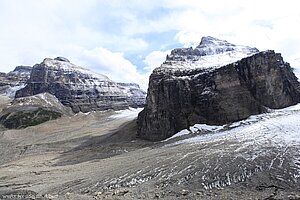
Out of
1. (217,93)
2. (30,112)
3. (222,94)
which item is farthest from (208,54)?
(30,112)

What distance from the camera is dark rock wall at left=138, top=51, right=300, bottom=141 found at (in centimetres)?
8706

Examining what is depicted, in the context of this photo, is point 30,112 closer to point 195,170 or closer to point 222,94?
point 222,94

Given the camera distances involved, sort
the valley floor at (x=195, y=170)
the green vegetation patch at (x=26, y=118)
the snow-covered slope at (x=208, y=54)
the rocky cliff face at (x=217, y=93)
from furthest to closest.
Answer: the green vegetation patch at (x=26, y=118) < the snow-covered slope at (x=208, y=54) < the rocky cliff face at (x=217, y=93) < the valley floor at (x=195, y=170)

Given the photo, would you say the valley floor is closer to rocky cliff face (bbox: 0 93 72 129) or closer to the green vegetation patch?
the green vegetation patch

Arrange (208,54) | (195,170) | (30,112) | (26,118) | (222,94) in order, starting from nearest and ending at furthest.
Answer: (195,170) → (222,94) → (208,54) → (26,118) → (30,112)

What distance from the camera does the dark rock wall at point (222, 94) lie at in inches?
3428

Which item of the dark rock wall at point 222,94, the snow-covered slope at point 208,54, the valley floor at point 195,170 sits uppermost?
the snow-covered slope at point 208,54

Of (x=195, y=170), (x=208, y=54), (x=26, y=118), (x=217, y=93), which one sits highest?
(x=208, y=54)

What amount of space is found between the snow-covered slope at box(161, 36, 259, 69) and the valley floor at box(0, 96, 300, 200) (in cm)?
2692

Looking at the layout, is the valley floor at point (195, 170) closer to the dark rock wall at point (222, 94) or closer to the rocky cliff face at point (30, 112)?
the dark rock wall at point (222, 94)

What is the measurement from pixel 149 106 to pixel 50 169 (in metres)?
34.0

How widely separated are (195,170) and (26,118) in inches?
4749

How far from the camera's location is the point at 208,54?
131 meters

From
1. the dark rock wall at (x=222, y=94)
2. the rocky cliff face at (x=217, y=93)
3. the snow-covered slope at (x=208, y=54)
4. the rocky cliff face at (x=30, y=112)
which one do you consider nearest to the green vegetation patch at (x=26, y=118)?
the rocky cliff face at (x=30, y=112)
